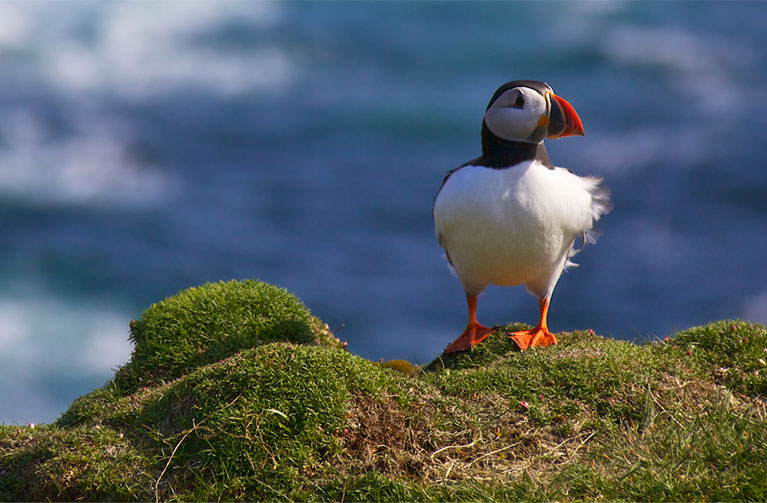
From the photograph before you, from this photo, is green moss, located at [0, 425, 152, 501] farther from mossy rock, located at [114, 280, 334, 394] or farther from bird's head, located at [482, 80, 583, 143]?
bird's head, located at [482, 80, 583, 143]

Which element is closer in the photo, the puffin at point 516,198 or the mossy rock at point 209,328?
the puffin at point 516,198

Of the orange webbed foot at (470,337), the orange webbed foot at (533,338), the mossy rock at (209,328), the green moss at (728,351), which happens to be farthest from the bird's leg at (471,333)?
the green moss at (728,351)

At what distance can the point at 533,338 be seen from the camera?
6.68 metres

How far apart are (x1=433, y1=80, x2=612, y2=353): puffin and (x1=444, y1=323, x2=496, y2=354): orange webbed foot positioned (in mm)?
48

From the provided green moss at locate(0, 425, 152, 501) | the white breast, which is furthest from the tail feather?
green moss at locate(0, 425, 152, 501)

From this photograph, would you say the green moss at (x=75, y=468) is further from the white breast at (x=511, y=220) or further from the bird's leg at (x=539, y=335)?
the bird's leg at (x=539, y=335)

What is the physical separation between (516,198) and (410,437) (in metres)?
2.50

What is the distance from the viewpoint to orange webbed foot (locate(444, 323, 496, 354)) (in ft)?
22.0

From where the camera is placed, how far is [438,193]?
673cm

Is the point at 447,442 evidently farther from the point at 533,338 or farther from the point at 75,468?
the point at 533,338

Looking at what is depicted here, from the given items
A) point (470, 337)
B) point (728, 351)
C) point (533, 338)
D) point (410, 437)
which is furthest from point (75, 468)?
point (728, 351)

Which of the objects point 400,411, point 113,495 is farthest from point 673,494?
point 113,495

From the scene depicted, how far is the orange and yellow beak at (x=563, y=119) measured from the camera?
6.17m

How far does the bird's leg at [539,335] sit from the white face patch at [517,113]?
156cm
